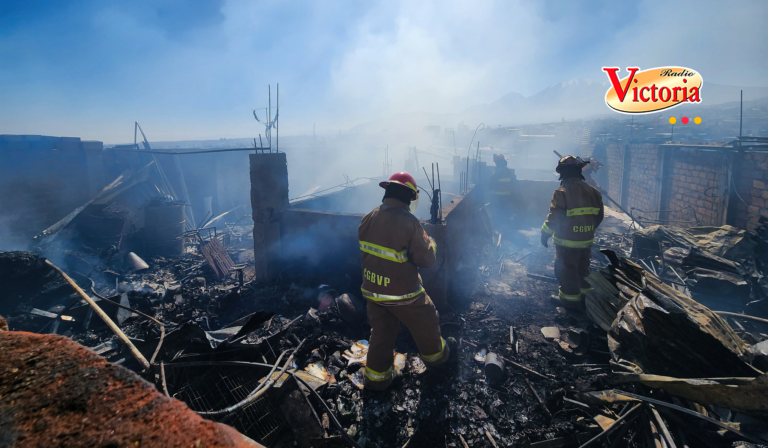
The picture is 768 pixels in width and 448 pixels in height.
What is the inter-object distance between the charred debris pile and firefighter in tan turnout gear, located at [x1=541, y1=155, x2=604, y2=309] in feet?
1.45

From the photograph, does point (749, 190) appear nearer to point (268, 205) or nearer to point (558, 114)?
point (268, 205)

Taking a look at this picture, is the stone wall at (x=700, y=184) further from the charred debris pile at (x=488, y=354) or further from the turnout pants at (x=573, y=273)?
the turnout pants at (x=573, y=273)

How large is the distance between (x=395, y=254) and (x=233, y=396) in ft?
6.59

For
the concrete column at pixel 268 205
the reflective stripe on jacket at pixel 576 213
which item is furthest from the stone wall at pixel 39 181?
the reflective stripe on jacket at pixel 576 213

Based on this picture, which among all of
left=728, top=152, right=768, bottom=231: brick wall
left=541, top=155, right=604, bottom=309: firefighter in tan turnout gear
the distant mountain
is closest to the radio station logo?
left=728, top=152, right=768, bottom=231: brick wall

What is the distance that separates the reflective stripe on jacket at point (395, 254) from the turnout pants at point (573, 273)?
2720 mm

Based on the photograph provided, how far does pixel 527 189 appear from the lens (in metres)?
11.4

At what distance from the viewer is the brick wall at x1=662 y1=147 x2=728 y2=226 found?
24.7 ft

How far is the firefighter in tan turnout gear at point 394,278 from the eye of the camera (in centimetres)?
315

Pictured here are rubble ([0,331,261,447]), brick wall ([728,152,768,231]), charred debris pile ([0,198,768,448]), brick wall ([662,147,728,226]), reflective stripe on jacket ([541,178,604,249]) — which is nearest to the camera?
rubble ([0,331,261,447])

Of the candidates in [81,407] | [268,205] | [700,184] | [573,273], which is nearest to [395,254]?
[81,407]

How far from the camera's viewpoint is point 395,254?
313 cm

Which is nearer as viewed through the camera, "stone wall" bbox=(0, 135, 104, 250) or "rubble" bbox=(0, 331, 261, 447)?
"rubble" bbox=(0, 331, 261, 447)

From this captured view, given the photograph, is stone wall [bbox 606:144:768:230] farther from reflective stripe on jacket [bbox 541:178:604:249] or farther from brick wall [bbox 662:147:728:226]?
reflective stripe on jacket [bbox 541:178:604:249]
